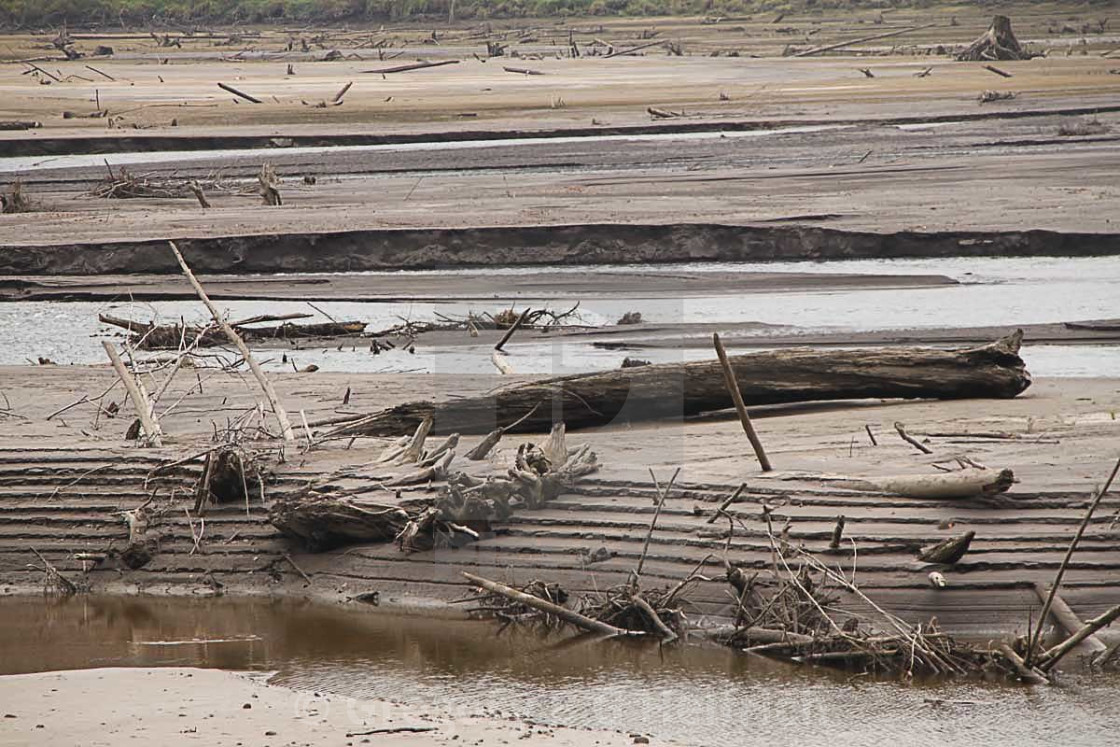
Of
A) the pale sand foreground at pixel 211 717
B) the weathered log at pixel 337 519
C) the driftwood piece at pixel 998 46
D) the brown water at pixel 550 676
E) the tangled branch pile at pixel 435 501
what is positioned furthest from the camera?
the driftwood piece at pixel 998 46

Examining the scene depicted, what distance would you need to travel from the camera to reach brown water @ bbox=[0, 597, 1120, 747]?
6645 mm

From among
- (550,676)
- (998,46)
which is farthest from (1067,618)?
(998,46)

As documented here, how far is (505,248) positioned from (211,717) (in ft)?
42.4

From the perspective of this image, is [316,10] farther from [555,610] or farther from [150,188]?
[555,610]

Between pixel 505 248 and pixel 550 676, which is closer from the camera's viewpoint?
pixel 550 676

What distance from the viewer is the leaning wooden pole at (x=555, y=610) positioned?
7.89 meters

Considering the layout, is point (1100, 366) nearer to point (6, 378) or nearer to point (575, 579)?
point (575, 579)

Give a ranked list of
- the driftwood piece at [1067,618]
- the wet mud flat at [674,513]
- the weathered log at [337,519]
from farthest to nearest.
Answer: the weathered log at [337,519], the wet mud flat at [674,513], the driftwood piece at [1067,618]

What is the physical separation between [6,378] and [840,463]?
23.7ft

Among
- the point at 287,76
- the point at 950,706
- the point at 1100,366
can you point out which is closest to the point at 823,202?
the point at 1100,366

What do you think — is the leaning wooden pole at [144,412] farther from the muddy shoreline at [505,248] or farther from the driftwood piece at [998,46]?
the driftwood piece at [998,46]

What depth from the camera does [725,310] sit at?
15.8 meters

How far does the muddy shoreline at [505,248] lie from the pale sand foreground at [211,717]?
470 inches

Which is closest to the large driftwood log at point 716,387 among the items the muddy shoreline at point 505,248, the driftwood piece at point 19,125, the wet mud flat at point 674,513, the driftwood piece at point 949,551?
the wet mud flat at point 674,513
